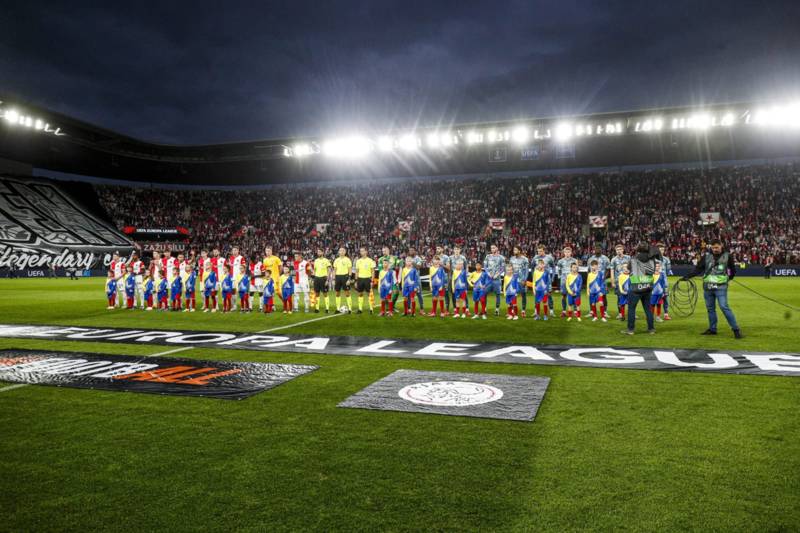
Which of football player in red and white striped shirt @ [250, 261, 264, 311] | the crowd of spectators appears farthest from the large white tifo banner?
football player in red and white striped shirt @ [250, 261, 264, 311]

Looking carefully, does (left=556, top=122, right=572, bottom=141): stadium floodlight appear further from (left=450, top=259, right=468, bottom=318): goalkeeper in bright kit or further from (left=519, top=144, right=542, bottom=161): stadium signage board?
(left=450, top=259, right=468, bottom=318): goalkeeper in bright kit

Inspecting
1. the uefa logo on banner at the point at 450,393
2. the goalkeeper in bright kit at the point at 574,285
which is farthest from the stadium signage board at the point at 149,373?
the goalkeeper in bright kit at the point at 574,285

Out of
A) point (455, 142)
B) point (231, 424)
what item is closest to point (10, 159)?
point (455, 142)

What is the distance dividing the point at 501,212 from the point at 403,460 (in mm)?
41257

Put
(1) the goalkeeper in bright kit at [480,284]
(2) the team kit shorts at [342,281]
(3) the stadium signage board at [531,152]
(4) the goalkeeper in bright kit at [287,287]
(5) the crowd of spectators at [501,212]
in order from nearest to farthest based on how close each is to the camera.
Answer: (1) the goalkeeper in bright kit at [480,284] < (2) the team kit shorts at [342,281] < (4) the goalkeeper in bright kit at [287,287] < (5) the crowd of spectators at [501,212] < (3) the stadium signage board at [531,152]

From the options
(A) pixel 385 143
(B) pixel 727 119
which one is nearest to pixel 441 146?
(A) pixel 385 143

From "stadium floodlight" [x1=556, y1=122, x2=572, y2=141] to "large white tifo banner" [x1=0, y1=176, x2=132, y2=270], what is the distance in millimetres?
36892

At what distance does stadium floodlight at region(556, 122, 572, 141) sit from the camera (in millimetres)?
35719

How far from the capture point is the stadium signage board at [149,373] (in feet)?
20.0

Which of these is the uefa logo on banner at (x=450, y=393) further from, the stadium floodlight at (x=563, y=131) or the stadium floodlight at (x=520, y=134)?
the stadium floodlight at (x=520, y=134)

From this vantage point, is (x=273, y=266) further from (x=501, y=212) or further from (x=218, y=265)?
(x=501, y=212)

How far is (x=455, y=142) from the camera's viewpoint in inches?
1496

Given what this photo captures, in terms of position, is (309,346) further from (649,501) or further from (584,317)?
(584,317)

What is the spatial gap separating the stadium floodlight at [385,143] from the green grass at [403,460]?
34.0 m
